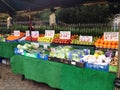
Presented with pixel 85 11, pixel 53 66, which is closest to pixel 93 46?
pixel 53 66

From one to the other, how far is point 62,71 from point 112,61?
1.23 m

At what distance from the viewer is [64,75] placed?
18.3 feet

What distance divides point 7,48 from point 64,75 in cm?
439

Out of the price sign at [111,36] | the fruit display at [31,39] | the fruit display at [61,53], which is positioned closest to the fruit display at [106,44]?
the price sign at [111,36]

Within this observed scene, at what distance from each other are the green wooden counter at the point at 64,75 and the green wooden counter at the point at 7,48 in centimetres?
185

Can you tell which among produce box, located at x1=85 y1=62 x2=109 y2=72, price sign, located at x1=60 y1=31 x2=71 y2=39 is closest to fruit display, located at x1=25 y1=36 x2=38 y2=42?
price sign, located at x1=60 y1=31 x2=71 y2=39

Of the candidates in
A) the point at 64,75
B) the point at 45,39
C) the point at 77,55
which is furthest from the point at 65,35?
the point at 64,75

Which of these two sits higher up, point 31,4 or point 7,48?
point 31,4

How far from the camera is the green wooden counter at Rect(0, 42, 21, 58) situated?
30.1ft

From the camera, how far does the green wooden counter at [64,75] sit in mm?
4723

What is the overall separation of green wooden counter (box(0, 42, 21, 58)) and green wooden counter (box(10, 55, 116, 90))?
1.85 meters

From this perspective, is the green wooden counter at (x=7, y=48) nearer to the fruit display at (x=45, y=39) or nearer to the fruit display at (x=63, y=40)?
the fruit display at (x=45, y=39)

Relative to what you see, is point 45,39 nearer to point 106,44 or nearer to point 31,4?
point 31,4

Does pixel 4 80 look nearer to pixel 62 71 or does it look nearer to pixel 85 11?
pixel 62 71
